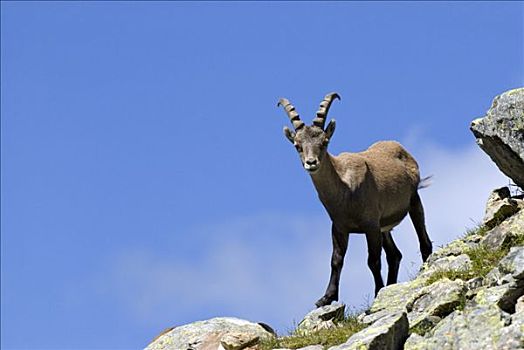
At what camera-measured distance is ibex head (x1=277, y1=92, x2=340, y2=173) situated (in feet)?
68.8

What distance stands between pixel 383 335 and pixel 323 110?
23.6ft

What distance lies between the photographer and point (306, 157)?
827 inches

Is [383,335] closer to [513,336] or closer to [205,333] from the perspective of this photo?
[513,336]

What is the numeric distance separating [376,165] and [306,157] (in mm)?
2286

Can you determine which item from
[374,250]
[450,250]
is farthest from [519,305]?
[374,250]

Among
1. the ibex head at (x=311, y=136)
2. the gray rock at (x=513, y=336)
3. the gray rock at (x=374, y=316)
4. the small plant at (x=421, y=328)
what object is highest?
the ibex head at (x=311, y=136)

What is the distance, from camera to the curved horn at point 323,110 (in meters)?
21.8

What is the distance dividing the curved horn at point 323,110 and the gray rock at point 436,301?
5.32 meters

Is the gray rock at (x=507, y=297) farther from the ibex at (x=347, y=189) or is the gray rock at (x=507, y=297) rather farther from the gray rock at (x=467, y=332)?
the ibex at (x=347, y=189)

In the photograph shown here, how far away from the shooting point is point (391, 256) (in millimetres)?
23516

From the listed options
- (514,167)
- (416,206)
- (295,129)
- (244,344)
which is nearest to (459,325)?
(244,344)

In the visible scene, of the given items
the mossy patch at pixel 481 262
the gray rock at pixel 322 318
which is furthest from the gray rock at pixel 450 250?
the gray rock at pixel 322 318

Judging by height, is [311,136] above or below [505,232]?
above

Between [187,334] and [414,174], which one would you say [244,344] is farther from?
[414,174]
